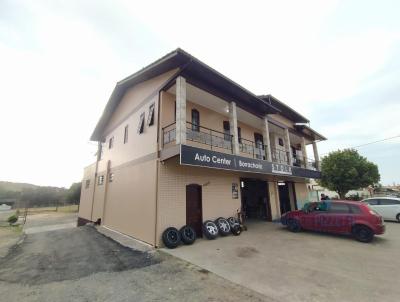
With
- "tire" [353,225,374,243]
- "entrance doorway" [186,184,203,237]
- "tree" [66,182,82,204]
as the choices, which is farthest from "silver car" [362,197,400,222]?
"tree" [66,182,82,204]

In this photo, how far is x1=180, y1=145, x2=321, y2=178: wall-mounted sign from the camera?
7.27m

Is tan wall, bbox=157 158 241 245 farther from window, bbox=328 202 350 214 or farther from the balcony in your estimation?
window, bbox=328 202 350 214

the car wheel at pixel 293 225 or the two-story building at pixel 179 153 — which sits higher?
the two-story building at pixel 179 153

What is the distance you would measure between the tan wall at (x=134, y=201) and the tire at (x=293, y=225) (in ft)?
23.6

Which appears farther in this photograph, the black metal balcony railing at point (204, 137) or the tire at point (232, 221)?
the tire at point (232, 221)

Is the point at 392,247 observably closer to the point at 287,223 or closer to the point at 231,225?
the point at 287,223

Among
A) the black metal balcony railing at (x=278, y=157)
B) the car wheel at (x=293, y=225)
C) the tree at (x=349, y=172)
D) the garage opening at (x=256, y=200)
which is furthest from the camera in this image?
the tree at (x=349, y=172)

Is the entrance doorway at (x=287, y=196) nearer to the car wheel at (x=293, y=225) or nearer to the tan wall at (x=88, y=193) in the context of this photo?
the car wheel at (x=293, y=225)

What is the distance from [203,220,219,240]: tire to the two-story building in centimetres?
42

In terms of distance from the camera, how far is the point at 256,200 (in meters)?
16.2

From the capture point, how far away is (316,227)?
9.70m

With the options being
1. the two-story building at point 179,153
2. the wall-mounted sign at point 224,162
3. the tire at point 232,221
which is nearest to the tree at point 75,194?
the two-story building at point 179,153

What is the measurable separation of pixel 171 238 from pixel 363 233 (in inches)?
314

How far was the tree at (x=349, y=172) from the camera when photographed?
22.0 meters
